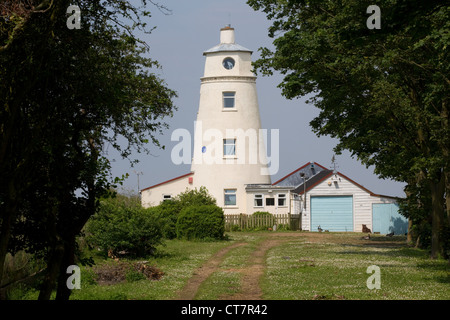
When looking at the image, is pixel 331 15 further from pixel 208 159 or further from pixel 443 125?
pixel 208 159

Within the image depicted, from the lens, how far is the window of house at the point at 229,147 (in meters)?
60.9

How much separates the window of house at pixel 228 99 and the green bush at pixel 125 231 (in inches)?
1281

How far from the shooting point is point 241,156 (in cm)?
6053

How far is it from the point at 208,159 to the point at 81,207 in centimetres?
4778

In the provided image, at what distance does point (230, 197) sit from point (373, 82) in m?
34.6

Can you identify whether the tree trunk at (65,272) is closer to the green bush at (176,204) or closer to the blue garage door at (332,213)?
the green bush at (176,204)

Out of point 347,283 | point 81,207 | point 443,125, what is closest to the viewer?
point 81,207

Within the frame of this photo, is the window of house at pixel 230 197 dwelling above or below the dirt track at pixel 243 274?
A: above

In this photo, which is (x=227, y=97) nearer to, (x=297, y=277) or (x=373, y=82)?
(x=373, y=82)

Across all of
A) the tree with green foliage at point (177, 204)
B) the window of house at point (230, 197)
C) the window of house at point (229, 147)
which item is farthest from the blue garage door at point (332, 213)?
the tree with green foliage at point (177, 204)

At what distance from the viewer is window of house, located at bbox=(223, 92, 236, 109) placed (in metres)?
61.1

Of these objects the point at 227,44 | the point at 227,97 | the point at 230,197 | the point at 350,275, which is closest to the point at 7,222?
the point at 350,275

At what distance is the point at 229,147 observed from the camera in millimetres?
60875
